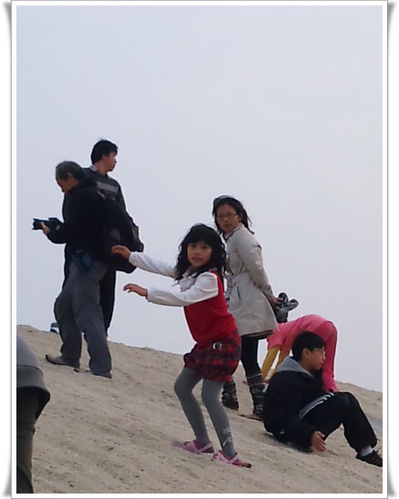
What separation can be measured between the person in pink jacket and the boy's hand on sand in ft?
2.58

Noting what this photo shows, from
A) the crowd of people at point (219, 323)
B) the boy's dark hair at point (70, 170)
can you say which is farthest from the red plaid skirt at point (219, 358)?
the boy's dark hair at point (70, 170)

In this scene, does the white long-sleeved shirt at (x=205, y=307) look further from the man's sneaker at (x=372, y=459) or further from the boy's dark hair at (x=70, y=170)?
the boy's dark hair at (x=70, y=170)

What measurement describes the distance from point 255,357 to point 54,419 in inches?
77.9

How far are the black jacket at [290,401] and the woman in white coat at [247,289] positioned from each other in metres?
0.39

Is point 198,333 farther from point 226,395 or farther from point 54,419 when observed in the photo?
point 226,395

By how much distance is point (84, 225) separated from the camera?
321 inches

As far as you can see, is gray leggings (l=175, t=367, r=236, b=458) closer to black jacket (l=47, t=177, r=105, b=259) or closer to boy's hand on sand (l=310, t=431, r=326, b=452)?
boy's hand on sand (l=310, t=431, r=326, b=452)

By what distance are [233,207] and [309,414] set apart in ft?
5.42

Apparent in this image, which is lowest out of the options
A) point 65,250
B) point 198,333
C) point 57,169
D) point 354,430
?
point 354,430

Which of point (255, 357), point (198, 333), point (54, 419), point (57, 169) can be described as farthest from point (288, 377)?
point (57, 169)

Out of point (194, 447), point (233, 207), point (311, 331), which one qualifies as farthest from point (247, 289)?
point (194, 447)

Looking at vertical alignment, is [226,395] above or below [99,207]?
below

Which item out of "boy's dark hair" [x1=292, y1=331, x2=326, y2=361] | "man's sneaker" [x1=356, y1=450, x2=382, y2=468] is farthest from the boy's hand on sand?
"boy's dark hair" [x1=292, y1=331, x2=326, y2=361]
